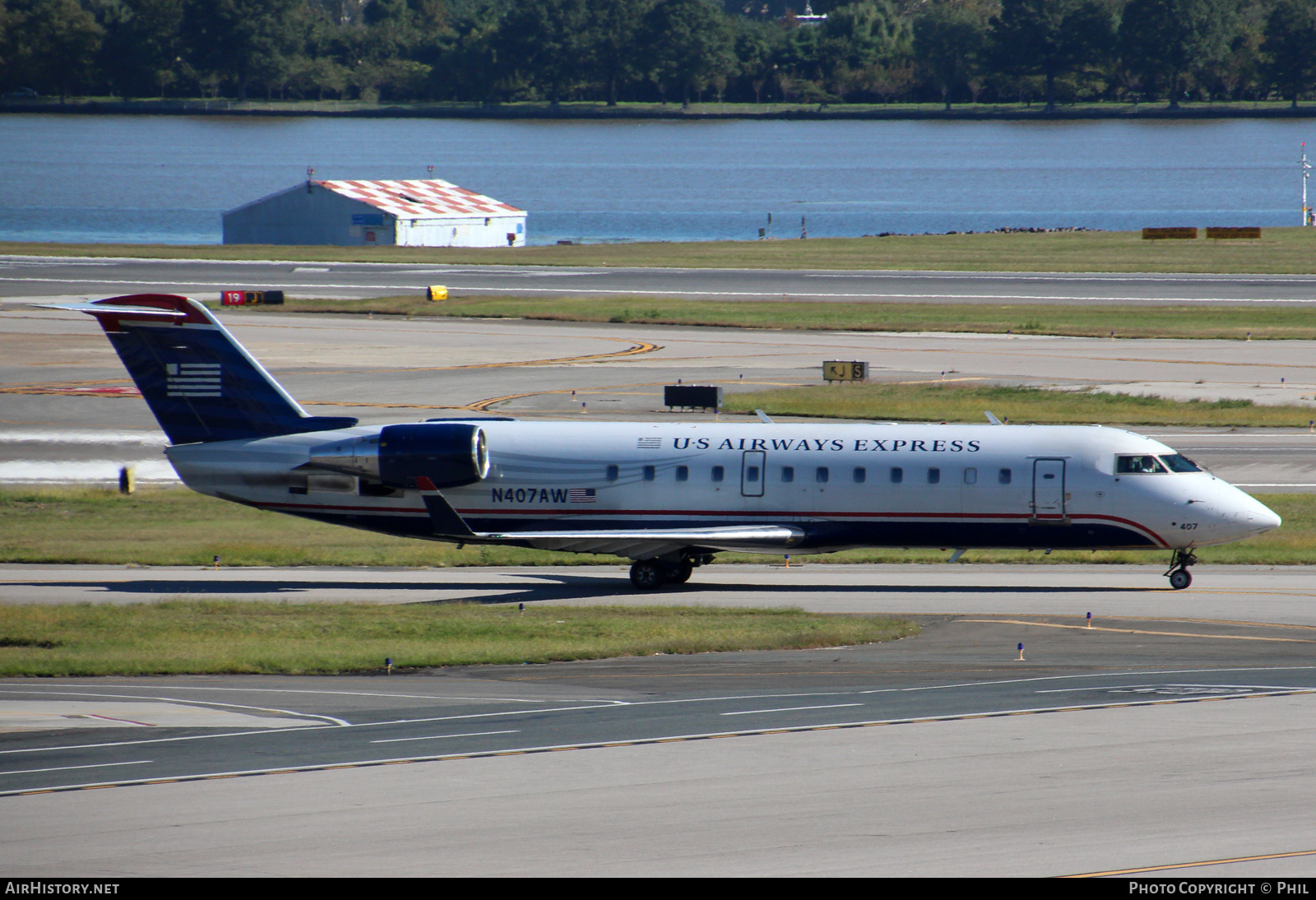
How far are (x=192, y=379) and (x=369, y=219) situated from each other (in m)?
95.9

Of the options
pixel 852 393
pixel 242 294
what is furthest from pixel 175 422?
pixel 242 294

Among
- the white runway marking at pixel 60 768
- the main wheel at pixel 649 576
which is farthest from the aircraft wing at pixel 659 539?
the white runway marking at pixel 60 768

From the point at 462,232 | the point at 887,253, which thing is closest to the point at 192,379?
the point at 887,253

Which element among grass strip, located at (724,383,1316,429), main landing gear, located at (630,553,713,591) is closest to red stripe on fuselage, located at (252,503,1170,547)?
main landing gear, located at (630,553,713,591)

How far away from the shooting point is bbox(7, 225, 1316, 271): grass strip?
366 feet

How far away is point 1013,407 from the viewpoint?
5722 cm

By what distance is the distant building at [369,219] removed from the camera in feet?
425

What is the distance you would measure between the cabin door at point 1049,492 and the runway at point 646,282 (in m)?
58.7

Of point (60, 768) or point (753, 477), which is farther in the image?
point (753, 477)

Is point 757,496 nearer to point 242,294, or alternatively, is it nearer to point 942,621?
point 942,621

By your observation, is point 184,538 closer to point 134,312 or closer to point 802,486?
point 134,312

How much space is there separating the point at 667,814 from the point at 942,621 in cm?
1370

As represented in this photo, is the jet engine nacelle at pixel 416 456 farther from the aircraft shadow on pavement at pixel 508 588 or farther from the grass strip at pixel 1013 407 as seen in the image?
the grass strip at pixel 1013 407

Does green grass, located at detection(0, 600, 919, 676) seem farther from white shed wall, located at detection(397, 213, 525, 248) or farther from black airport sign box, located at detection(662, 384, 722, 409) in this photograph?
white shed wall, located at detection(397, 213, 525, 248)
